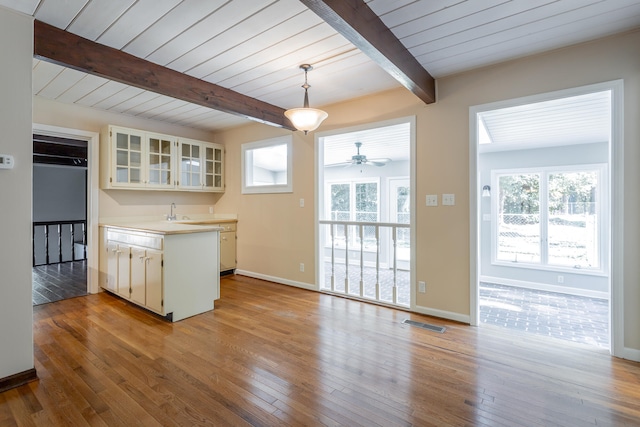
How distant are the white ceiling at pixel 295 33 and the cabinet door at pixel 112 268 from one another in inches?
73.3

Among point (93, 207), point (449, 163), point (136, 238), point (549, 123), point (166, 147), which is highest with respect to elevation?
point (549, 123)

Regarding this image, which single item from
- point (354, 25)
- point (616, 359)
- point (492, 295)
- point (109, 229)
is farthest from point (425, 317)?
point (109, 229)

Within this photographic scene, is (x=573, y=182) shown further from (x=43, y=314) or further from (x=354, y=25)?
(x=43, y=314)

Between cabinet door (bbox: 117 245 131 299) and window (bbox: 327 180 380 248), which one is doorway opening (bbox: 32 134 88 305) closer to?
cabinet door (bbox: 117 245 131 299)

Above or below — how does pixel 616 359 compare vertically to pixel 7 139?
below

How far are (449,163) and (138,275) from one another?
3477 millimetres

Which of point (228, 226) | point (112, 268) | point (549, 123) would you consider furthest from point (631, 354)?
point (112, 268)

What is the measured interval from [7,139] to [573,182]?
6448 mm

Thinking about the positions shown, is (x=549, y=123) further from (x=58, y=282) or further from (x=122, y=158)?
(x=58, y=282)

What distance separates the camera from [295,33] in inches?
88.0

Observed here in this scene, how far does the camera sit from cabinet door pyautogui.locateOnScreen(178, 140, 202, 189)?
4.68 m

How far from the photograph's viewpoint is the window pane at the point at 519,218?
4938 millimetres

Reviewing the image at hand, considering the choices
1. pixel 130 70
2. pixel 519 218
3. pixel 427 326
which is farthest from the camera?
pixel 519 218

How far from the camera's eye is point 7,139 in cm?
193
